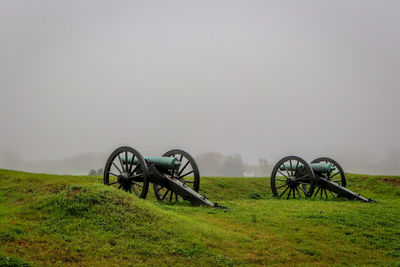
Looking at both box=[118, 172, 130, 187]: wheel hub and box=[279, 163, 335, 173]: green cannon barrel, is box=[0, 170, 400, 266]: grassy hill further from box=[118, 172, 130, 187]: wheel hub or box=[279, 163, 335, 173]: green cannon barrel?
box=[279, 163, 335, 173]: green cannon barrel

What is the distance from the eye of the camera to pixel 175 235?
9164 millimetres

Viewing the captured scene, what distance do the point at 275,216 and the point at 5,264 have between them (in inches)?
355

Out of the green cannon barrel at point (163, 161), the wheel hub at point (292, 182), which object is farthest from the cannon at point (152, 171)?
Answer: the wheel hub at point (292, 182)

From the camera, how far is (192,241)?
8844 millimetres

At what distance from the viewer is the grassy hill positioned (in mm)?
7848

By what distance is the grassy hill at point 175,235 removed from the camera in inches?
309

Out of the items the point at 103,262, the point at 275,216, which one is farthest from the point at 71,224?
the point at 275,216

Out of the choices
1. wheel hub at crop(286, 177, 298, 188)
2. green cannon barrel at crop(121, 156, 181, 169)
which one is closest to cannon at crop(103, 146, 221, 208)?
green cannon barrel at crop(121, 156, 181, 169)

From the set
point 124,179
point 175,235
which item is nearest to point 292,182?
point 124,179

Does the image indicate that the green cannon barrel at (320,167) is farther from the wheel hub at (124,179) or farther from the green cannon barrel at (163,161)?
the wheel hub at (124,179)

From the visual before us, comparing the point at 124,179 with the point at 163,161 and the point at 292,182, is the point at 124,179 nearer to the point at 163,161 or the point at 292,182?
the point at 163,161

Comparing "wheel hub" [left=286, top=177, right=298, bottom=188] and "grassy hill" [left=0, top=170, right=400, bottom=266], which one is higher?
"wheel hub" [left=286, top=177, right=298, bottom=188]

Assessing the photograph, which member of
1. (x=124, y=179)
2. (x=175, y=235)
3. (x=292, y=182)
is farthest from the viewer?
(x=292, y=182)

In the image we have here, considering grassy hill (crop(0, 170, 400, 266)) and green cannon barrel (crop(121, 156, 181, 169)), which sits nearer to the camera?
grassy hill (crop(0, 170, 400, 266))
